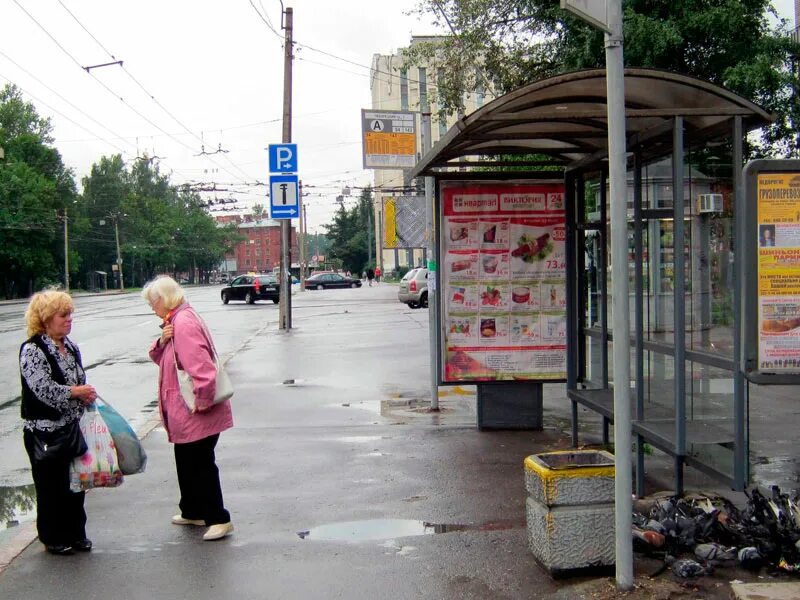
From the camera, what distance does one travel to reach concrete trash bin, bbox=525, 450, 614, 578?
15.2ft

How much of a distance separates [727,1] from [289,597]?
12.3m

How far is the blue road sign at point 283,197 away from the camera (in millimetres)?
21094

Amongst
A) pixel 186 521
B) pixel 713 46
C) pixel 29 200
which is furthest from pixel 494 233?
pixel 29 200

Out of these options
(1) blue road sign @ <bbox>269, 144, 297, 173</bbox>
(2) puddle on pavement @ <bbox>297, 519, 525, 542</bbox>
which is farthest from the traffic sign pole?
(2) puddle on pavement @ <bbox>297, 519, 525, 542</bbox>

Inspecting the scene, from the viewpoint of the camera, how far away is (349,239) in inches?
4481

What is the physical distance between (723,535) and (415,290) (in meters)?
29.1

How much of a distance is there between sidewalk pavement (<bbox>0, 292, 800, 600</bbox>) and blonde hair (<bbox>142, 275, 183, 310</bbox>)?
1.51 meters

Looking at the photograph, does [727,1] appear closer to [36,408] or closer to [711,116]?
[711,116]

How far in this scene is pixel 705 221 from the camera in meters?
5.87

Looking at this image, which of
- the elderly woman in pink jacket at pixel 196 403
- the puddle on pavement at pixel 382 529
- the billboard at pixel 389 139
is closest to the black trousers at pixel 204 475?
the elderly woman in pink jacket at pixel 196 403

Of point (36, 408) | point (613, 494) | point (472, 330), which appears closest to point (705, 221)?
point (613, 494)

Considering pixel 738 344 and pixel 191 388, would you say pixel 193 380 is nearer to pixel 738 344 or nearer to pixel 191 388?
pixel 191 388

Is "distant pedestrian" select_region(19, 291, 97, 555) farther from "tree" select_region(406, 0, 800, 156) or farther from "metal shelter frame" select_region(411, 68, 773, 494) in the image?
"tree" select_region(406, 0, 800, 156)

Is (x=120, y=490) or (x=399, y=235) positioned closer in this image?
(x=120, y=490)
